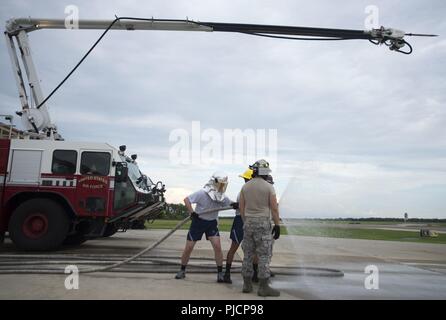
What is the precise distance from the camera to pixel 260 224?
564 centimetres

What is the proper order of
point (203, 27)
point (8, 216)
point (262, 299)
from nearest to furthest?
point (262, 299) → point (8, 216) → point (203, 27)

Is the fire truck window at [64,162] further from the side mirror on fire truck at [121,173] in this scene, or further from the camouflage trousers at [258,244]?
the camouflage trousers at [258,244]

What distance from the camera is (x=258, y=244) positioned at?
18.5 feet

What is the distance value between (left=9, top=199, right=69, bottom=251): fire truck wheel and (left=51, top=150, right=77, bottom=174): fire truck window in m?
0.84

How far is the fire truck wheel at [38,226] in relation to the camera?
30.9 feet

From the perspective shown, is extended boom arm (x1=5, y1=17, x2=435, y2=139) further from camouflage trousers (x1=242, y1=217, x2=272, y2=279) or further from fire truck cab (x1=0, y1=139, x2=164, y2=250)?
camouflage trousers (x1=242, y1=217, x2=272, y2=279)

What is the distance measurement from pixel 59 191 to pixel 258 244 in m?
6.01

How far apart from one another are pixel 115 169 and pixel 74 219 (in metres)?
1.57

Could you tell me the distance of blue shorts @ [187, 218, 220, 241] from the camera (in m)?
6.64

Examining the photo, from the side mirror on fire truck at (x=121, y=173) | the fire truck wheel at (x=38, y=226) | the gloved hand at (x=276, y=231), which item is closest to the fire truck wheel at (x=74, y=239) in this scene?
the fire truck wheel at (x=38, y=226)

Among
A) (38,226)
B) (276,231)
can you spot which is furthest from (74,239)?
(276,231)

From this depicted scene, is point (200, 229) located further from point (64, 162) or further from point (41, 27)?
point (41, 27)
